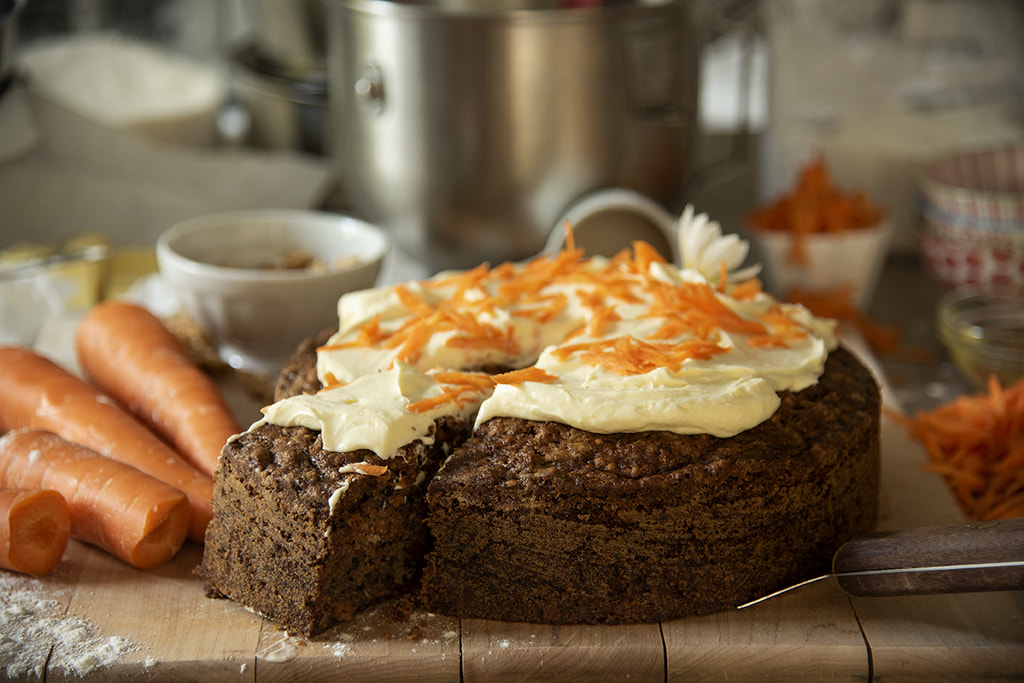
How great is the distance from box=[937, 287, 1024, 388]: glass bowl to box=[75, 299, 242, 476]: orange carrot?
1787 mm

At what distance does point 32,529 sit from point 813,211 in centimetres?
228

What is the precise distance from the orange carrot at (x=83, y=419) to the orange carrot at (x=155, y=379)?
0.05 meters

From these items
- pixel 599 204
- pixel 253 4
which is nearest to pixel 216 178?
pixel 253 4

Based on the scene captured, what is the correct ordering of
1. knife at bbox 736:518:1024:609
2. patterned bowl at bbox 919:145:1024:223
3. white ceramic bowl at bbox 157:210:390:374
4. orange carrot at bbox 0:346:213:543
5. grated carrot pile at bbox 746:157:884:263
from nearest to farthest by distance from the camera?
knife at bbox 736:518:1024:609 < orange carrot at bbox 0:346:213:543 < white ceramic bowl at bbox 157:210:390:374 < grated carrot pile at bbox 746:157:884:263 < patterned bowl at bbox 919:145:1024:223

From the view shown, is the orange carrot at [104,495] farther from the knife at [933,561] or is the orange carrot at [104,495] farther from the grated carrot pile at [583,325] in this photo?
the knife at [933,561]

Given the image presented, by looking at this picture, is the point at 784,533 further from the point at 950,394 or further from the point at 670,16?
the point at 670,16

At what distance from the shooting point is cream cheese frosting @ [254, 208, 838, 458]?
5.86 ft

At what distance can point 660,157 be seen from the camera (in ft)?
10.0

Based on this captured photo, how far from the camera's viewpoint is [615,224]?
9.71 ft

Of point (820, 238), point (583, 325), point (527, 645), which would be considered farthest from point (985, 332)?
point (527, 645)

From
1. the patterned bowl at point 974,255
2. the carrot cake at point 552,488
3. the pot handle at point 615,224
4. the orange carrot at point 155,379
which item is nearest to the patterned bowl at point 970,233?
the patterned bowl at point 974,255

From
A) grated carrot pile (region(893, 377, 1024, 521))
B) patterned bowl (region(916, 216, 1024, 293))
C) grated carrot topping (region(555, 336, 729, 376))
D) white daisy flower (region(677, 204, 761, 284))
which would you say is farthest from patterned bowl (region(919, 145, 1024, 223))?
grated carrot topping (region(555, 336, 729, 376))

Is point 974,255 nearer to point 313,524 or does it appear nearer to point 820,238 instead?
point 820,238

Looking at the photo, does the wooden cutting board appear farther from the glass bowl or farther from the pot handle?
the pot handle
